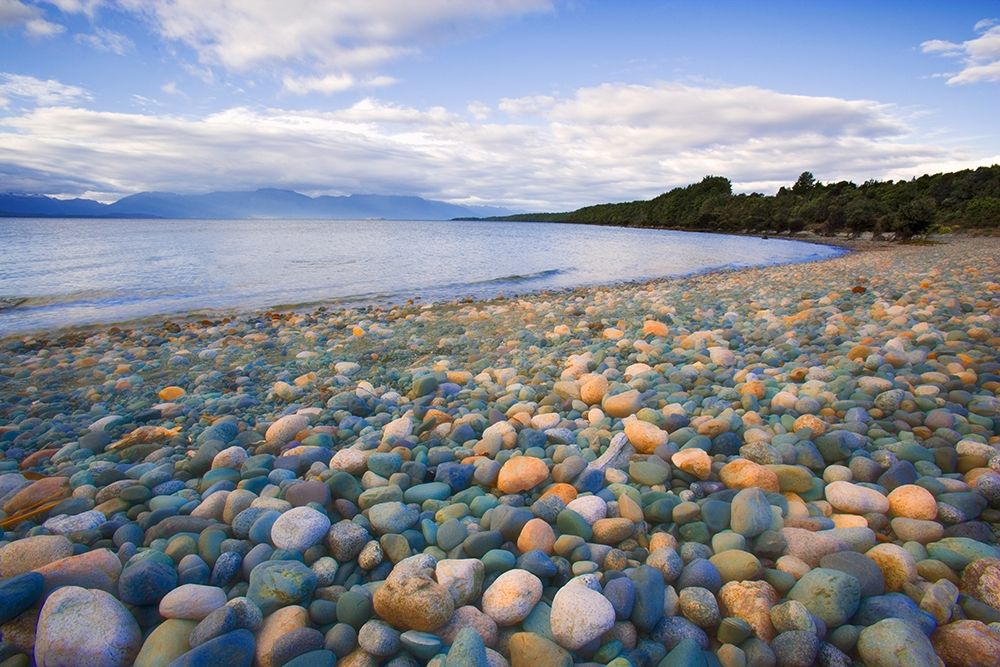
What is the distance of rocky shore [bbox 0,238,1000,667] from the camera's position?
1.57m

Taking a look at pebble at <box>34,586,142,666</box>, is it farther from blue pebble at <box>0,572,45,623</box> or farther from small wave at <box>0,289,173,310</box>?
small wave at <box>0,289,173,310</box>

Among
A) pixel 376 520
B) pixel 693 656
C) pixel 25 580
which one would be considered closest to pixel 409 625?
pixel 376 520

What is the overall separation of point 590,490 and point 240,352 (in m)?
5.23

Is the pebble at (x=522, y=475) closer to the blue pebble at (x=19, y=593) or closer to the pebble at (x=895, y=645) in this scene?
the pebble at (x=895, y=645)

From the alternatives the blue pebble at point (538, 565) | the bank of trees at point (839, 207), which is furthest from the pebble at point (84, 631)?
the bank of trees at point (839, 207)

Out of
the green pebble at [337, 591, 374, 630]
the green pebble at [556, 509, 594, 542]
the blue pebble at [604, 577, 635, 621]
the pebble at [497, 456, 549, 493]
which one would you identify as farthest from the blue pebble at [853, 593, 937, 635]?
the green pebble at [337, 591, 374, 630]

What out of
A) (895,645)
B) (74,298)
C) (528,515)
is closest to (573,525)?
(528,515)

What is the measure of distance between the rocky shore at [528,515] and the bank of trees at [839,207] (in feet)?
140

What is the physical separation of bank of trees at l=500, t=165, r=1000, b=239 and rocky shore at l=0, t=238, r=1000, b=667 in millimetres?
42788

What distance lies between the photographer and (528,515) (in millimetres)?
2154

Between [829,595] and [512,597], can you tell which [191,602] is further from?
[829,595]

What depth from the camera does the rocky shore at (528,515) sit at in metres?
1.57

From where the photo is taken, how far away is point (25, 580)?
1671 mm

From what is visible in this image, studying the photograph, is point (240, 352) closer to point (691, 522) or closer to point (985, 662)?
point (691, 522)
